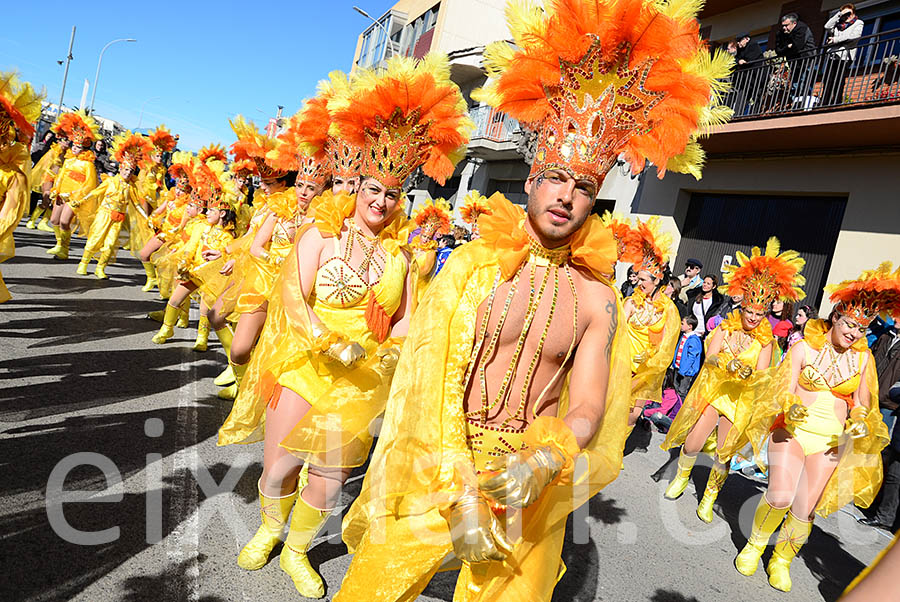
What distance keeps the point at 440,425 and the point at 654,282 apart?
499 cm

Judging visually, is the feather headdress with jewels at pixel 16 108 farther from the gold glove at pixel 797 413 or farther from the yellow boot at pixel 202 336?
the gold glove at pixel 797 413

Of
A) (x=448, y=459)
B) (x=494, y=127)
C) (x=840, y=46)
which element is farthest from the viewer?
(x=494, y=127)

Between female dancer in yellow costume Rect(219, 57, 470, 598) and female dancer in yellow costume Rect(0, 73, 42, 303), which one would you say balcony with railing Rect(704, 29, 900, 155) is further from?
female dancer in yellow costume Rect(0, 73, 42, 303)

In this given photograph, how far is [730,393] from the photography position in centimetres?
542

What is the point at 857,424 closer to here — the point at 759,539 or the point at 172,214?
the point at 759,539

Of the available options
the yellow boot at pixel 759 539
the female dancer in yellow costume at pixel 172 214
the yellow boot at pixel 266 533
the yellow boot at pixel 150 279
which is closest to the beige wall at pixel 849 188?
the yellow boot at pixel 759 539

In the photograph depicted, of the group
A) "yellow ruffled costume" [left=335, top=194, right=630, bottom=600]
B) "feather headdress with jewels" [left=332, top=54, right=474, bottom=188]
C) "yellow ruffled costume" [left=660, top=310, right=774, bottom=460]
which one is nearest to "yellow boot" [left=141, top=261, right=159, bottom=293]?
"feather headdress with jewels" [left=332, top=54, right=474, bottom=188]

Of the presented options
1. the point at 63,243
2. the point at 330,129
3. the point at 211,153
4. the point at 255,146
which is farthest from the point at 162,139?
the point at 330,129

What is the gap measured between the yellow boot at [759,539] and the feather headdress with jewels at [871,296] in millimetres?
1576

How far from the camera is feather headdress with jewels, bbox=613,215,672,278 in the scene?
6223mm

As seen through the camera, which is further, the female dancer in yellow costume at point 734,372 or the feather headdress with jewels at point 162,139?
the feather headdress with jewels at point 162,139

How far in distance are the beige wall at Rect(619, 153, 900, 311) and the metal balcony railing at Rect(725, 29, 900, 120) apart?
94cm

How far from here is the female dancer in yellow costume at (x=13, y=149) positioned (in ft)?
14.4

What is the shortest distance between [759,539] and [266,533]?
12.0 feet
